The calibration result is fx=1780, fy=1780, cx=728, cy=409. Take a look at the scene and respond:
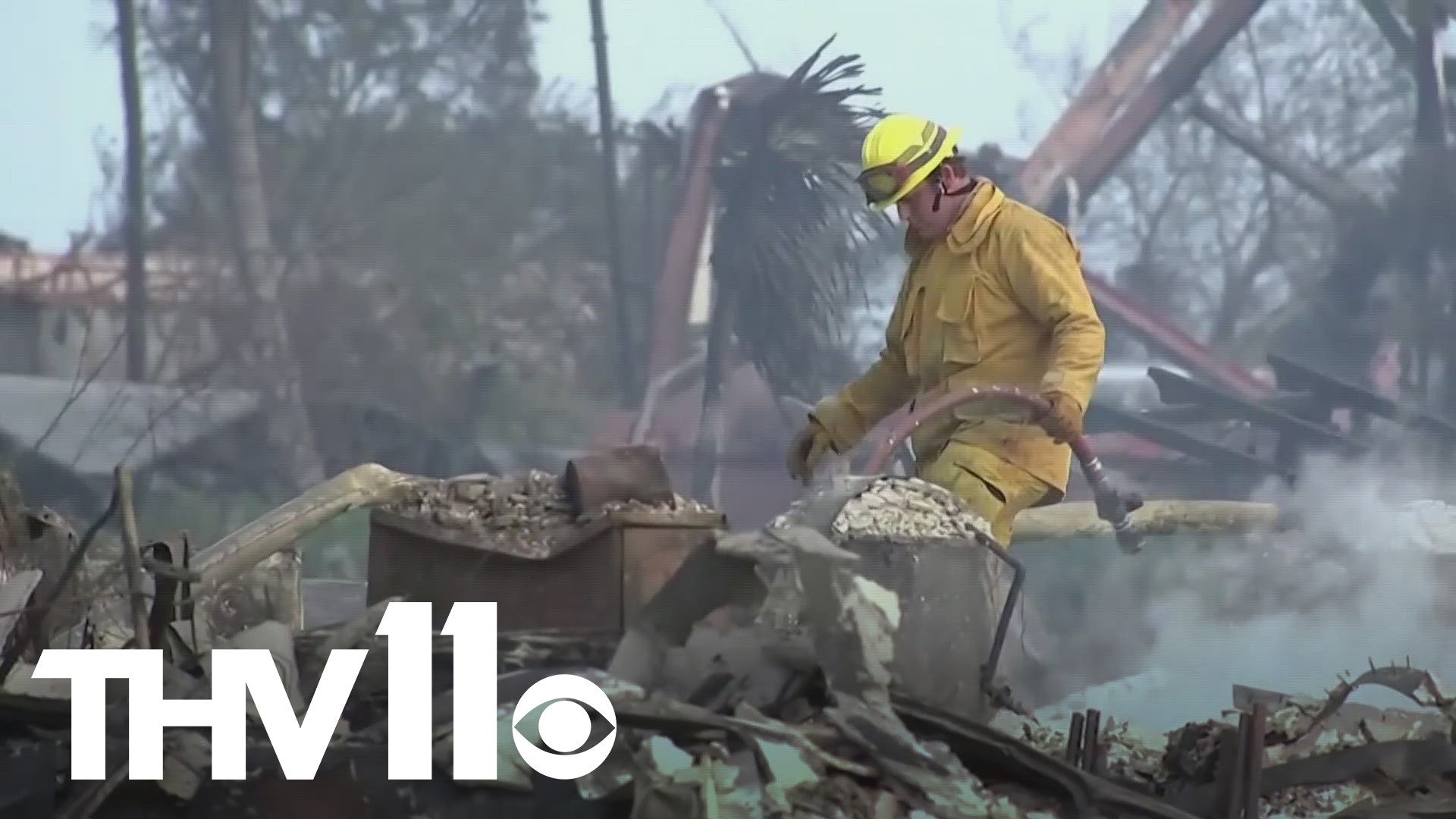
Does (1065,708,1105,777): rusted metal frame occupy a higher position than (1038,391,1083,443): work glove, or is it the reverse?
(1038,391,1083,443): work glove

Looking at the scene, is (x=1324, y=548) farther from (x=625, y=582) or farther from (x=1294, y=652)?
(x=625, y=582)

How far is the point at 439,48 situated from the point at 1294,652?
3.70 metres

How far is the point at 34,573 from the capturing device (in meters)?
2.10

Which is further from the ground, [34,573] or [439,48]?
[439,48]

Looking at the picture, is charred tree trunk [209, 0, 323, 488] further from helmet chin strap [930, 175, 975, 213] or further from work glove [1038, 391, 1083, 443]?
work glove [1038, 391, 1083, 443]

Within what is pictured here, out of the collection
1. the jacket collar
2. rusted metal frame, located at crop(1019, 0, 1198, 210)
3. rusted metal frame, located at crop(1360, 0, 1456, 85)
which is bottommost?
the jacket collar

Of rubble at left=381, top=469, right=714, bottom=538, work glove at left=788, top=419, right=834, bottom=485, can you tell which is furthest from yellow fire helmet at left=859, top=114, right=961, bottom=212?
rubble at left=381, top=469, right=714, bottom=538

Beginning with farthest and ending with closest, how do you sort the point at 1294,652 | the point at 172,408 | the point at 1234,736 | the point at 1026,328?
the point at 172,408 < the point at 1294,652 < the point at 1026,328 < the point at 1234,736

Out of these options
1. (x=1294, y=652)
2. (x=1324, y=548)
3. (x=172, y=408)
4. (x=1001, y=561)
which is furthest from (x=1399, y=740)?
(x=172, y=408)

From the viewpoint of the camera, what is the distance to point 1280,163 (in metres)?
6.70

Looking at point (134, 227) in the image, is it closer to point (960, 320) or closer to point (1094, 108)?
point (1094, 108)

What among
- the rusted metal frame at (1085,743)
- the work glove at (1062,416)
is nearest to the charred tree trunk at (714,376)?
the work glove at (1062,416)

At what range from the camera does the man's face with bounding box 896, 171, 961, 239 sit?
2928 millimetres

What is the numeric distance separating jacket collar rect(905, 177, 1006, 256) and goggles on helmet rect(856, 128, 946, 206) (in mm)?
111
